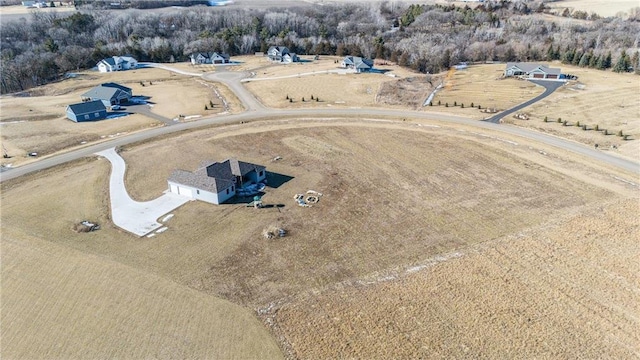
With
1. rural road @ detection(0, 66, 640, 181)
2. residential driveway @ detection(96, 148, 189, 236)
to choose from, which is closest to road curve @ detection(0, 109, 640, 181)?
rural road @ detection(0, 66, 640, 181)

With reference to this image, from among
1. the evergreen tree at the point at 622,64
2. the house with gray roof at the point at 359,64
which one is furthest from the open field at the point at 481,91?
the evergreen tree at the point at 622,64

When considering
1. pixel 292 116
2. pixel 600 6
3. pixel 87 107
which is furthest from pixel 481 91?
pixel 600 6

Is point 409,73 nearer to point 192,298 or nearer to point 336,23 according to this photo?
point 336,23

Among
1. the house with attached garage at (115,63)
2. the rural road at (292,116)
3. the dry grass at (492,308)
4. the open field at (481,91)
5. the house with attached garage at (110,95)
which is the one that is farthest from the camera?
the house with attached garage at (115,63)

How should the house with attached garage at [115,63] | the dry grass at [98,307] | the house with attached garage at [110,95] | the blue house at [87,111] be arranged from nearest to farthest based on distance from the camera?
the dry grass at [98,307]
the blue house at [87,111]
the house with attached garage at [110,95]
the house with attached garage at [115,63]

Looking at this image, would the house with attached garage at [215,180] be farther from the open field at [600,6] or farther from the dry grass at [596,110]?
the open field at [600,6]

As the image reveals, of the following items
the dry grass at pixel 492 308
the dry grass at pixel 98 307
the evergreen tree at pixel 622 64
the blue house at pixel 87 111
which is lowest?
the dry grass at pixel 98 307

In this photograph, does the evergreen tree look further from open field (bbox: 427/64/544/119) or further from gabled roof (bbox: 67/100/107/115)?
gabled roof (bbox: 67/100/107/115)
